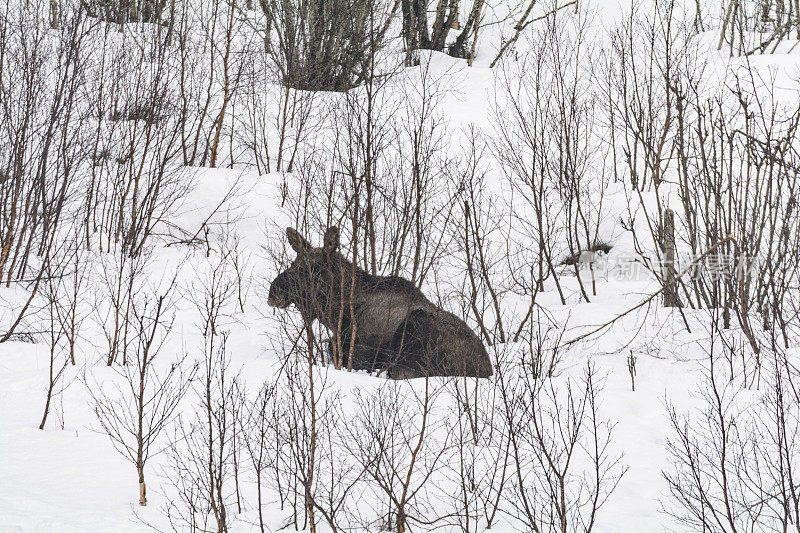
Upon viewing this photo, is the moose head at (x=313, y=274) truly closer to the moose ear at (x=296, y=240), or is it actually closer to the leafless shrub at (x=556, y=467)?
the moose ear at (x=296, y=240)

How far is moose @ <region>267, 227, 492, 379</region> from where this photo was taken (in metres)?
8.37

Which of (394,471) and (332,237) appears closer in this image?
(394,471)

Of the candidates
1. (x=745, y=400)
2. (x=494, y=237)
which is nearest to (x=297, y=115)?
(x=494, y=237)

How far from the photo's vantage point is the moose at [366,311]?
329 inches

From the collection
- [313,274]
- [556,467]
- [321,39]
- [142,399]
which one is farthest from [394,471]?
[321,39]

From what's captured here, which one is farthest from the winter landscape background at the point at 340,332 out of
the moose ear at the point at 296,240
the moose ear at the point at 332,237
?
the moose ear at the point at 296,240

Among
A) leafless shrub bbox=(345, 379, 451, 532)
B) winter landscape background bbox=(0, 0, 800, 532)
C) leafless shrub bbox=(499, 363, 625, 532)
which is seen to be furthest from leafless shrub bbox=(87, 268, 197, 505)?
leafless shrub bbox=(499, 363, 625, 532)

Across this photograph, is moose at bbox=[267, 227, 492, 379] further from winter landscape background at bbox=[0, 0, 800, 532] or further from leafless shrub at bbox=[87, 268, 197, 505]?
leafless shrub at bbox=[87, 268, 197, 505]

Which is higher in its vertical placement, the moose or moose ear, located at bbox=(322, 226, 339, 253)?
moose ear, located at bbox=(322, 226, 339, 253)

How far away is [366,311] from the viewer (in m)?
8.98

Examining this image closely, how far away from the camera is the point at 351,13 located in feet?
65.2

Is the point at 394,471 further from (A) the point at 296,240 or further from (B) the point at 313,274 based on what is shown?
(A) the point at 296,240

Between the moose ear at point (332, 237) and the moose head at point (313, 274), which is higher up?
the moose ear at point (332, 237)

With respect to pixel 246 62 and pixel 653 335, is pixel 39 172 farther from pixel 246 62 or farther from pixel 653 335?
pixel 653 335
